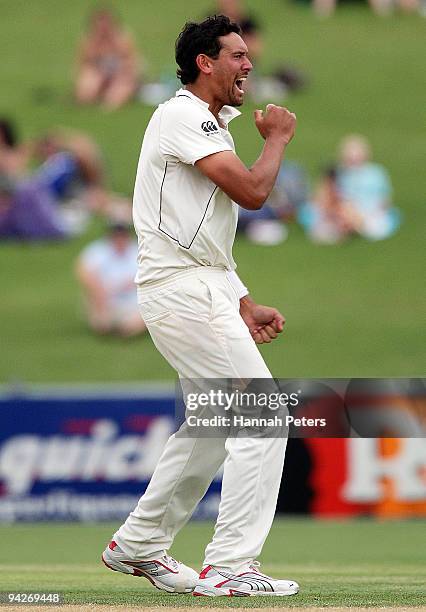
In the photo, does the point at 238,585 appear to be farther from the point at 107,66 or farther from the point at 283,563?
the point at 107,66

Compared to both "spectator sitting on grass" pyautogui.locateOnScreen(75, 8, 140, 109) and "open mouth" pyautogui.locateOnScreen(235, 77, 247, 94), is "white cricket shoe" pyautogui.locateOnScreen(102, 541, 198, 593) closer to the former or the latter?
"open mouth" pyautogui.locateOnScreen(235, 77, 247, 94)

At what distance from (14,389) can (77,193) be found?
8.54 meters

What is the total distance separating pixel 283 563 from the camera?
8.60 m

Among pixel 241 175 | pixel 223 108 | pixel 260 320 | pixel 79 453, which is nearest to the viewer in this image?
pixel 241 175

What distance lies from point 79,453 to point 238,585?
7.00 m

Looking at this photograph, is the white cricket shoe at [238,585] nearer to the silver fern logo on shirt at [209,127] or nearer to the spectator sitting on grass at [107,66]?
the silver fern logo on shirt at [209,127]

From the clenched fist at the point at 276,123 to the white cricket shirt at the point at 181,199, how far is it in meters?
0.15

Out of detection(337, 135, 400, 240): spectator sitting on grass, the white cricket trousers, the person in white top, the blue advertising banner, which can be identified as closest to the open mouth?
the person in white top

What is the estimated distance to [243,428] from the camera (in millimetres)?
5590

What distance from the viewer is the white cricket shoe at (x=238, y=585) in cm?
547

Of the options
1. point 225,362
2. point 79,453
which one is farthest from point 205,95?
point 79,453

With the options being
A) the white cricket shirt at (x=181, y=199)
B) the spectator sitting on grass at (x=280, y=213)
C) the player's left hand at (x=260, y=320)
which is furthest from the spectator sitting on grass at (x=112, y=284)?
the white cricket shirt at (x=181, y=199)

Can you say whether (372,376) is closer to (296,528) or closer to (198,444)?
(296,528)

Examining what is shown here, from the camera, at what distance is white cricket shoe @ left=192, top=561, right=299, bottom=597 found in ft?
17.9
